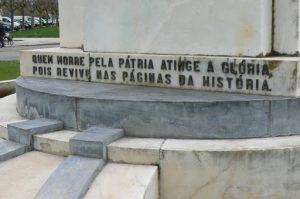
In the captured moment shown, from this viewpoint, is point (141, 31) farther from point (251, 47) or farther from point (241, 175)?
point (241, 175)

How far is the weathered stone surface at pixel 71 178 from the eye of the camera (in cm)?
402

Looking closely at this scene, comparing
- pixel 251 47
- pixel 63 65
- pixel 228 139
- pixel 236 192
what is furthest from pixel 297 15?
pixel 63 65

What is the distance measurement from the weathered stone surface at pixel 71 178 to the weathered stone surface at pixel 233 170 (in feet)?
2.05

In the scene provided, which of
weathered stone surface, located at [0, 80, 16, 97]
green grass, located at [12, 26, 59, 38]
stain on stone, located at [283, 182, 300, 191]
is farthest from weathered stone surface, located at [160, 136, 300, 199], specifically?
green grass, located at [12, 26, 59, 38]

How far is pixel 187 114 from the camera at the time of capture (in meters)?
4.79

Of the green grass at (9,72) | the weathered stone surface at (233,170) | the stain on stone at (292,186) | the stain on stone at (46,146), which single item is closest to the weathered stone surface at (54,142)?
the stain on stone at (46,146)

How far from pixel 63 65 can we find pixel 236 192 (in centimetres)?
301

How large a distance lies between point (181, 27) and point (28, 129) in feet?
6.53

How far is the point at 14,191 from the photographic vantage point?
Result: 14.0 ft

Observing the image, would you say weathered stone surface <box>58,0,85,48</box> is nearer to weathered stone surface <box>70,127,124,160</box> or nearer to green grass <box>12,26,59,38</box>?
weathered stone surface <box>70,127,124,160</box>

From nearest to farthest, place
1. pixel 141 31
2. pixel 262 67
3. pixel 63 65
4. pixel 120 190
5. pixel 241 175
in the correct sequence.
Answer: pixel 120 190
pixel 241 175
pixel 262 67
pixel 141 31
pixel 63 65

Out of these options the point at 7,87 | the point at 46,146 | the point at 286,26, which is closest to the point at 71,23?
the point at 7,87

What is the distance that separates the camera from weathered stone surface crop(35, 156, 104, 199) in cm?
402

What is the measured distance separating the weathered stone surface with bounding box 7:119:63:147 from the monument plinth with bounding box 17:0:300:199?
13 cm
